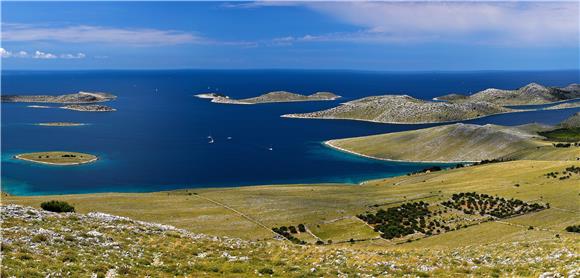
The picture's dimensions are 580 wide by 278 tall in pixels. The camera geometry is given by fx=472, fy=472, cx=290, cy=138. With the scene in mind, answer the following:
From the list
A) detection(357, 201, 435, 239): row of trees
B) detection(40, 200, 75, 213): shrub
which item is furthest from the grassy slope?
detection(40, 200, 75, 213): shrub

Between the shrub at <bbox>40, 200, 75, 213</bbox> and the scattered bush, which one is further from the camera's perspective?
the scattered bush

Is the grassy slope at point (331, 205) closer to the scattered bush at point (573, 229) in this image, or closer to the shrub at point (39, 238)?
the scattered bush at point (573, 229)

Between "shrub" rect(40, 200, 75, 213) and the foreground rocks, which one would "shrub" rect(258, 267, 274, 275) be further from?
"shrub" rect(40, 200, 75, 213)

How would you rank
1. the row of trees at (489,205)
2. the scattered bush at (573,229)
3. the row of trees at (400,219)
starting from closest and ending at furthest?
the scattered bush at (573,229) < the row of trees at (400,219) < the row of trees at (489,205)

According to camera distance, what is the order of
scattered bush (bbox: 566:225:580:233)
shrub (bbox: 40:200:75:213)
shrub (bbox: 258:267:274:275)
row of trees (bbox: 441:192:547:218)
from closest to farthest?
shrub (bbox: 258:267:274:275), shrub (bbox: 40:200:75:213), scattered bush (bbox: 566:225:580:233), row of trees (bbox: 441:192:547:218)

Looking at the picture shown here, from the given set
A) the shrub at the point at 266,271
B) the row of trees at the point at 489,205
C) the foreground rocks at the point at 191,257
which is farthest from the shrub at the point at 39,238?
the row of trees at the point at 489,205

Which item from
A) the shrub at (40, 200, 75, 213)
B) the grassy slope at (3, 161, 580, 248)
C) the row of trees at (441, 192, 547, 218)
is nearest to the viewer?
the shrub at (40, 200, 75, 213)

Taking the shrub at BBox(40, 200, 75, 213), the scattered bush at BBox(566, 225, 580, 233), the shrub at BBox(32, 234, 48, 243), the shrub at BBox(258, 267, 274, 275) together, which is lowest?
the scattered bush at BBox(566, 225, 580, 233)

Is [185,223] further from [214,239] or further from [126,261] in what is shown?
[126,261]

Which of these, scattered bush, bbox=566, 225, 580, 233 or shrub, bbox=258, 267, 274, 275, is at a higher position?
shrub, bbox=258, 267, 274, 275
